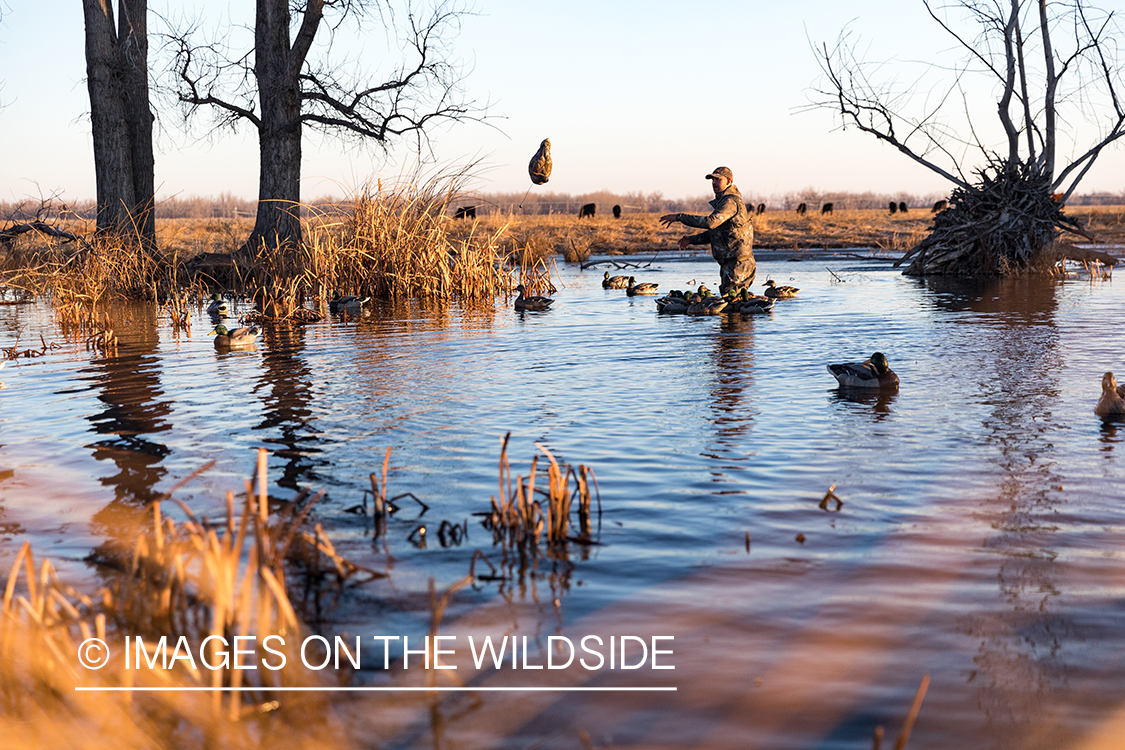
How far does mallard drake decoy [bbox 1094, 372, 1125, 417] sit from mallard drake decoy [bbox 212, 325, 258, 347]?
30.8 ft

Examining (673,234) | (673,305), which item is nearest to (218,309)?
(673,305)

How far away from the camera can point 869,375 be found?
26.6ft

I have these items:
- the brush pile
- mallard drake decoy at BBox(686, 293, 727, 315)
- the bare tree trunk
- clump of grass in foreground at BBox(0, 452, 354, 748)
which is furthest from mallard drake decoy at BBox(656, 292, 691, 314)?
clump of grass in foreground at BBox(0, 452, 354, 748)

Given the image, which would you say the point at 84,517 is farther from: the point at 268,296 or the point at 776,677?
the point at 268,296

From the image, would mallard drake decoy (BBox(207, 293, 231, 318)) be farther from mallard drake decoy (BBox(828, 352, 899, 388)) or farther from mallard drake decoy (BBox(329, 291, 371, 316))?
mallard drake decoy (BBox(828, 352, 899, 388))

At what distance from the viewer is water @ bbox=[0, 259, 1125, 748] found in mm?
3166

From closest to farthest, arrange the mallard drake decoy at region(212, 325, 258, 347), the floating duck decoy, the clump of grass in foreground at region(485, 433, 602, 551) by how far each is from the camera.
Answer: the clump of grass in foreground at region(485, 433, 602, 551) < the mallard drake decoy at region(212, 325, 258, 347) < the floating duck decoy

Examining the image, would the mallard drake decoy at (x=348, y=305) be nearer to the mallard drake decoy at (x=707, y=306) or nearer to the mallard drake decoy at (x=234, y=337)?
the mallard drake decoy at (x=234, y=337)

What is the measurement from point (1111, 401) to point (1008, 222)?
16947 millimetres

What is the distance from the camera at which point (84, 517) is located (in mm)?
5145

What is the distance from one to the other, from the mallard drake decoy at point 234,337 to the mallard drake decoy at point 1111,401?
30.8 feet

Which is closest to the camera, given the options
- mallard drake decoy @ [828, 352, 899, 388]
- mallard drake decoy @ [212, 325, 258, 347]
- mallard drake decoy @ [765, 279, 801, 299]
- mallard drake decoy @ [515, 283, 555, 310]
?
mallard drake decoy @ [828, 352, 899, 388]

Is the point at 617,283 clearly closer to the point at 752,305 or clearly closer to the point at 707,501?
the point at 752,305

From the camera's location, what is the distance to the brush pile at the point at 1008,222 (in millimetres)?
21797
